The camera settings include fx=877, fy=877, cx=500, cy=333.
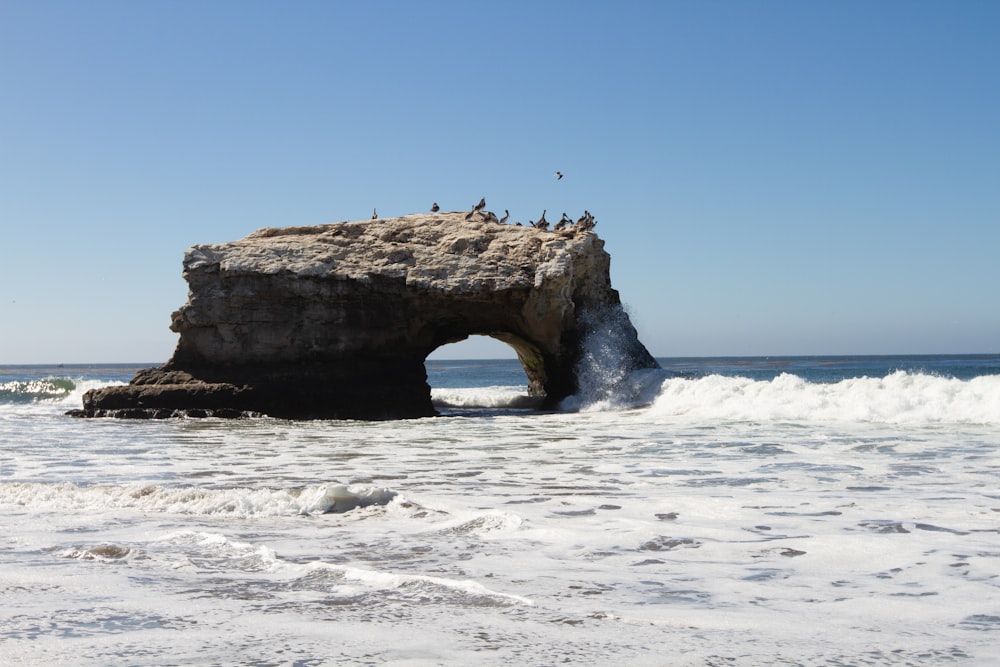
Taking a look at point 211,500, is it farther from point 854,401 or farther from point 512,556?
point 854,401

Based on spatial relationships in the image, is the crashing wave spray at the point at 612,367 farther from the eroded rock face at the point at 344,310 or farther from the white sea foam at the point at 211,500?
the white sea foam at the point at 211,500

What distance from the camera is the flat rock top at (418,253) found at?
1962cm

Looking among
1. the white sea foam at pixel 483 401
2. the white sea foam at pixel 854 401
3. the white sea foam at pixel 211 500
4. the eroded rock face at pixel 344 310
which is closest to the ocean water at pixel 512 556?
the white sea foam at pixel 211 500

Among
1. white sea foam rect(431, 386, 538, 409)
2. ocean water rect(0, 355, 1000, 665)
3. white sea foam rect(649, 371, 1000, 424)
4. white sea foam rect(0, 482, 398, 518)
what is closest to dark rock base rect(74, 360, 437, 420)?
white sea foam rect(431, 386, 538, 409)

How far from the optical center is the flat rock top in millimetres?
19625

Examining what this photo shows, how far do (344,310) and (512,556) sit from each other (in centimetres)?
1567

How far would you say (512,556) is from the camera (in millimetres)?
5156

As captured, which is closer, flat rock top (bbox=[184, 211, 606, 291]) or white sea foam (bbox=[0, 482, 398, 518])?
white sea foam (bbox=[0, 482, 398, 518])

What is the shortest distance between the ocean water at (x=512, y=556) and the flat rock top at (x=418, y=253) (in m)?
8.64

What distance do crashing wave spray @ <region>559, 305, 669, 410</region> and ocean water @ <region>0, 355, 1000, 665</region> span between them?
27.7ft

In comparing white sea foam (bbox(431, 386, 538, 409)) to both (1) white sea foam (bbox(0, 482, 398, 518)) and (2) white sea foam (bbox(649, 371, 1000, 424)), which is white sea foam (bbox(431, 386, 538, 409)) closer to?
(2) white sea foam (bbox(649, 371, 1000, 424))

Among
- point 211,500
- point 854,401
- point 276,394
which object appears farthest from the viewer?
point 276,394

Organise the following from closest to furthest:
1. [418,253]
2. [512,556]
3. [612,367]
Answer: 1. [512,556]
2. [418,253]
3. [612,367]

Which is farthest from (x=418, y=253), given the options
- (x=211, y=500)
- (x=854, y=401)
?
(x=211, y=500)
